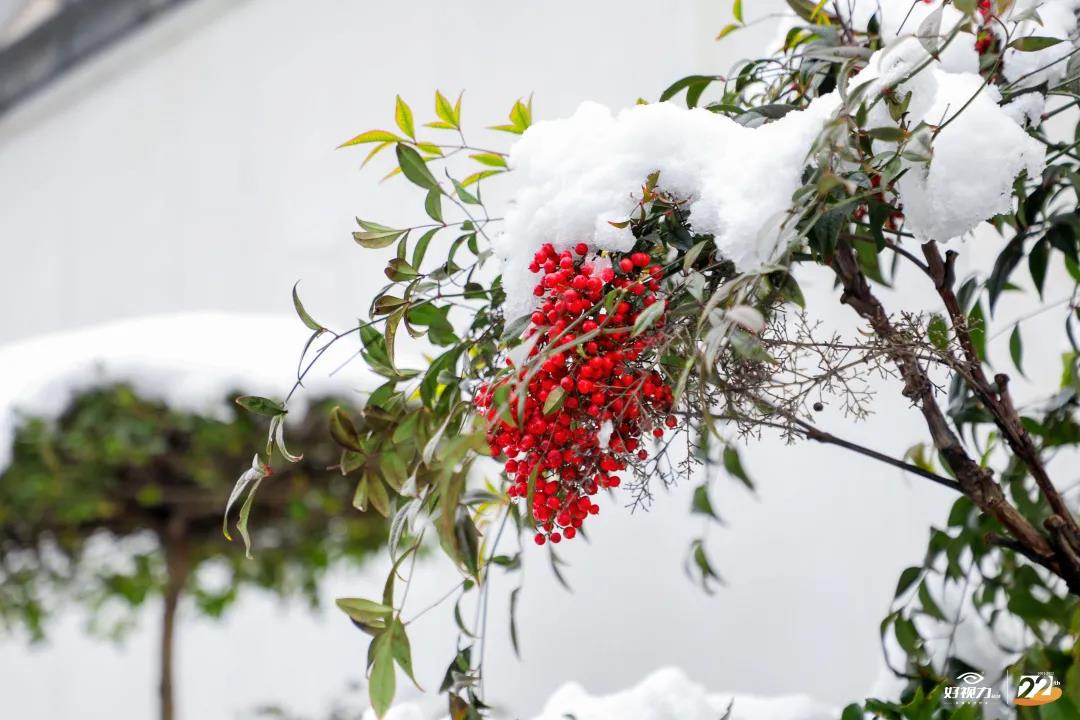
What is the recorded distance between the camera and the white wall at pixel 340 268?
1531 mm

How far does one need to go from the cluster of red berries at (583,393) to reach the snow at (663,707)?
1.00 ft

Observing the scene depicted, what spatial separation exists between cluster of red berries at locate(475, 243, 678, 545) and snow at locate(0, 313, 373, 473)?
96 cm

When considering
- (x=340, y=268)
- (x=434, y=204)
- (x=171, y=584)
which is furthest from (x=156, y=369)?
(x=434, y=204)

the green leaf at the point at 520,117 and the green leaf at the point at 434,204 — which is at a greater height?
the green leaf at the point at 520,117

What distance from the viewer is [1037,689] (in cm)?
60

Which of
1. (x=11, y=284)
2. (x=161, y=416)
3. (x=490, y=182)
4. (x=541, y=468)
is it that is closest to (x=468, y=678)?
(x=541, y=468)

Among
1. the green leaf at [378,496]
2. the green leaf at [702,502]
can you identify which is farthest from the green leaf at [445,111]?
the green leaf at [702,502]

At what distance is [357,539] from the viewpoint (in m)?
1.69

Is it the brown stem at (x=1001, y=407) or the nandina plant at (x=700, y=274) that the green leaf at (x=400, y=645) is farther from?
the brown stem at (x=1001, y=407)

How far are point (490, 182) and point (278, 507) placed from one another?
2.60 feet

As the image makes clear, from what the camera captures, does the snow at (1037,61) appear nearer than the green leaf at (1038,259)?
Yes

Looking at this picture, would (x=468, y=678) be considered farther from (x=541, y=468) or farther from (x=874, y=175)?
(x=874, y=175)

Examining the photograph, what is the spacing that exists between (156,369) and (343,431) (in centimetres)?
100

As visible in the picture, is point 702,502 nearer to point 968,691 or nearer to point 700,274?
point 968,691
